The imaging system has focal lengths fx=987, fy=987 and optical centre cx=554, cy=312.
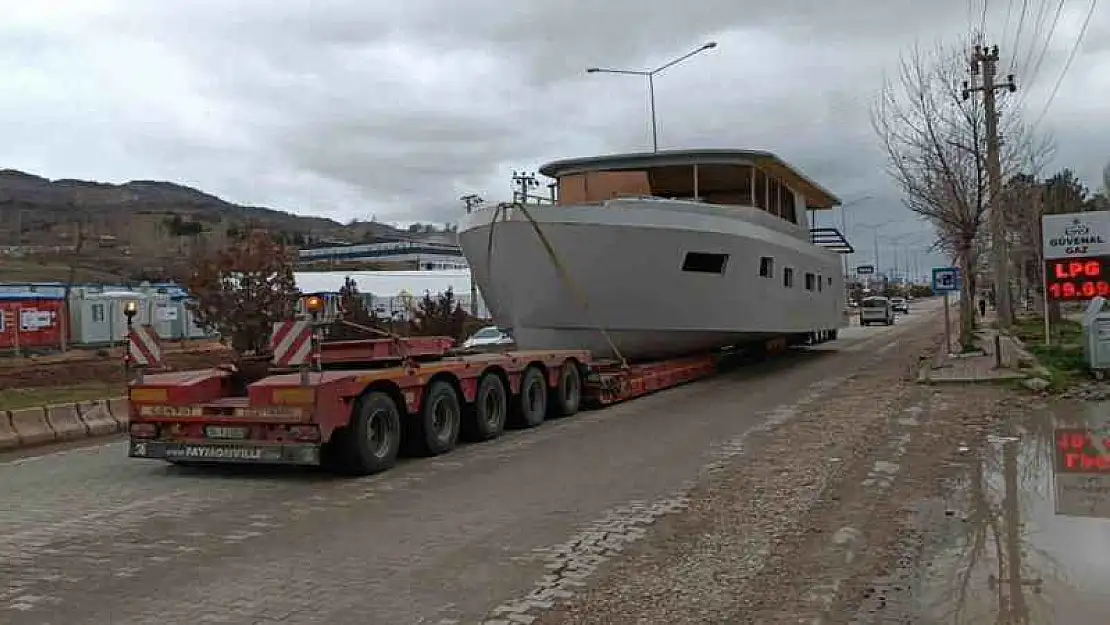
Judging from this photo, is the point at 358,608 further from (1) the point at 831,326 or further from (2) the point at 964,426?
(1) the point at 831,326

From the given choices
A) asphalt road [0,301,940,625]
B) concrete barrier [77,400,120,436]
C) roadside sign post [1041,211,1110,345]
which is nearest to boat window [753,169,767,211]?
roadside sign post [1041,211,1110,345]

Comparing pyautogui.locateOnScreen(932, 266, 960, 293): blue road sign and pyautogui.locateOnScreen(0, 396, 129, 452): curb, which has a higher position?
pyautogui.locateOnScreen(932, 266, 960, 293): blue road sign

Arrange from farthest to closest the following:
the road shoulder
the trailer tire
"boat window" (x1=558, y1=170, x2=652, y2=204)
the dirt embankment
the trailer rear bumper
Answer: the dirt embankment < "boat window" (x1=558, y1=170, x2=652, y2=204) < the trailer tire < the trailer rear bumper < the road shoulder

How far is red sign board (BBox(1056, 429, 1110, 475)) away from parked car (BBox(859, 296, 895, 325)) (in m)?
46.5

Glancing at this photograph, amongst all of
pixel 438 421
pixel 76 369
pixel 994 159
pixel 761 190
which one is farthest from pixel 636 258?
pixel 76 369

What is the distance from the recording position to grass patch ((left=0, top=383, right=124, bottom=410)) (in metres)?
15.8

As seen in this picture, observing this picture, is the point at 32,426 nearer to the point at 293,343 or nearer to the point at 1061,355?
the point at 293,343

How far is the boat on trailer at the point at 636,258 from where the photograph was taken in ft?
55.1

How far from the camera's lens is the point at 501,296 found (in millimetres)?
17953

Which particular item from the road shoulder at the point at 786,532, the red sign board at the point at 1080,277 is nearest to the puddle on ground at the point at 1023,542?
the road shoulder at the point at 786,532

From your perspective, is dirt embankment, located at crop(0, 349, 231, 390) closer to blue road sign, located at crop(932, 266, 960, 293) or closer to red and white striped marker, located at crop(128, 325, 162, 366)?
red and white striped marker, located at crop(128, 325, 162, 366)

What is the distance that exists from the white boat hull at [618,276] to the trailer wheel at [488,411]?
469 cm

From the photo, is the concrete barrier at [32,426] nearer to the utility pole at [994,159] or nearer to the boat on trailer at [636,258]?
the boat on trailer at [636,258]

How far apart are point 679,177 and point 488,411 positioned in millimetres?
10198
